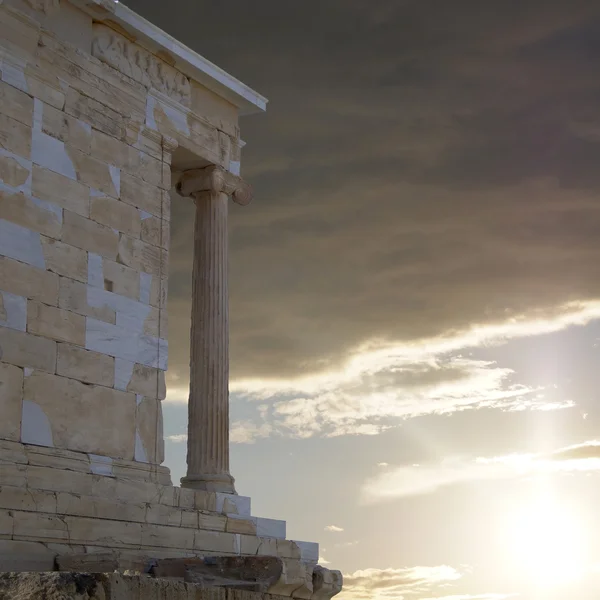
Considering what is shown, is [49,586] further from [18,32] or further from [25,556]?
[18,32]

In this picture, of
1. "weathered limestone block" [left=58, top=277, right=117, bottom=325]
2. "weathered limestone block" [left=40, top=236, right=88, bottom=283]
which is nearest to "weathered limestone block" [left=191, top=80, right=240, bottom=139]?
"weathered limestone block" [left=40, top=236, right=88, bottom=283]

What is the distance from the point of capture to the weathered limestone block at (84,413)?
60.0 feet

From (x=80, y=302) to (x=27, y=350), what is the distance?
5.51ft

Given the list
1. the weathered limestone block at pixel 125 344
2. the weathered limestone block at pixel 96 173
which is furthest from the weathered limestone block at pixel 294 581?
the weathered limestone block at pixel 96 173

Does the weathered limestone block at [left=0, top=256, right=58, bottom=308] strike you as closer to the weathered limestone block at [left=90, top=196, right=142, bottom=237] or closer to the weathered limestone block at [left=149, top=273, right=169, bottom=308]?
the weathered limestone block at [left=90, top=196, right=142, bottom=237]

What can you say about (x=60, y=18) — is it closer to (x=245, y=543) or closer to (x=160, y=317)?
(x=160, y=317)

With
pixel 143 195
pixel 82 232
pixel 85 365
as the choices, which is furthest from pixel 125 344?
pixel 143 195

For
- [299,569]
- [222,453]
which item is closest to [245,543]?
[222,453]

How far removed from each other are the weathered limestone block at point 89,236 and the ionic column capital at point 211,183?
3836 millimetres

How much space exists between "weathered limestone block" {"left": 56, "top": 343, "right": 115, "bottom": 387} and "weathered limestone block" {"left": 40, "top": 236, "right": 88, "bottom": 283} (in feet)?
4.53

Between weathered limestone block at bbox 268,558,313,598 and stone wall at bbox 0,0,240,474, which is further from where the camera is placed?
stone wall at bbox 0,0,240,474

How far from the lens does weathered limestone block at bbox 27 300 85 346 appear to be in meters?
18.4

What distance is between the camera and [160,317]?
842 inches

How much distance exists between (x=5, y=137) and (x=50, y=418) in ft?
16.6
